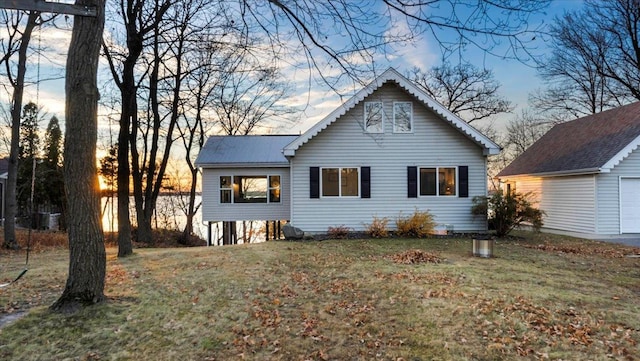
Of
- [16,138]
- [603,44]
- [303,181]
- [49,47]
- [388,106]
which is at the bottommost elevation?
[303,181]

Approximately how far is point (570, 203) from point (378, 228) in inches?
334

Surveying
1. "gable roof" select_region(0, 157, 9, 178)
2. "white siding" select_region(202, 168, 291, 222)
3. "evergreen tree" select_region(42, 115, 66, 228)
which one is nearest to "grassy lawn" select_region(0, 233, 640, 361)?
"white siding" select_region(202, 168, 291, 222)

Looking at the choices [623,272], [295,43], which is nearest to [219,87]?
[295,43]

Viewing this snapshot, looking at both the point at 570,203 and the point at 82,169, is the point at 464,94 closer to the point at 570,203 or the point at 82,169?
the point at 570,203

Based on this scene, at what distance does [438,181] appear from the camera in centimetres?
1488

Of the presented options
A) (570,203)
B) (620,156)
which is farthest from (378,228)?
(620,156)

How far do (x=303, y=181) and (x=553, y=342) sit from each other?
10.9 metres

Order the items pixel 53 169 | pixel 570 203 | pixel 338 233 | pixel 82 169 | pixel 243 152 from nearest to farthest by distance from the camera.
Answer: pixel 82 169 < pixel 338 233 < pixel 570 203 < pixel 243 152 < pixel 53 169

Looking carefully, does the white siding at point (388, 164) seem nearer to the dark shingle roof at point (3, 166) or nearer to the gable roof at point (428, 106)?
the gable roof at point (428, 106)

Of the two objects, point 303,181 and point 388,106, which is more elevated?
point 388,106

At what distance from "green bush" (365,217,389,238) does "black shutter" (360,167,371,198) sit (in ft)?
3.20

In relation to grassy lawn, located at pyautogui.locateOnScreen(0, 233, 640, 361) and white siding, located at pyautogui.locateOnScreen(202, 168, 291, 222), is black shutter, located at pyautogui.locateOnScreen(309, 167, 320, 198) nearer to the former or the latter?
white siding, located at pyautogui.locateOnScreen(202, 168, 291, 222)

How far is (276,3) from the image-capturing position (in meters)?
4.62

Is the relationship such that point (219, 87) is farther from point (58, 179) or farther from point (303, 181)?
point (58, 179)
